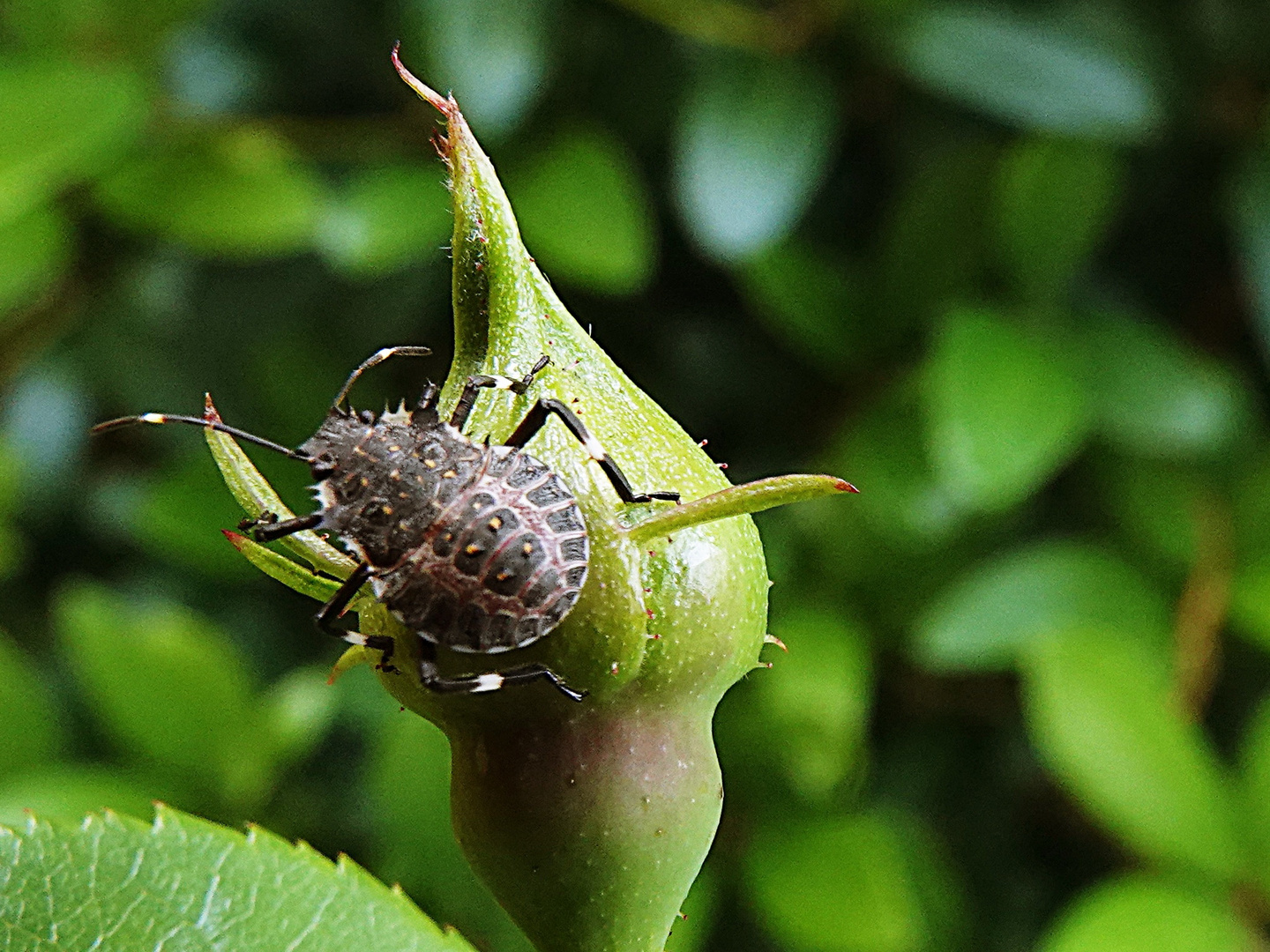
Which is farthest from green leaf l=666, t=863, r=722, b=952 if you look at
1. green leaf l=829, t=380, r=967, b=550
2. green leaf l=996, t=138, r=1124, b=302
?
green leaf l=996, t=138, r=1124, b=302

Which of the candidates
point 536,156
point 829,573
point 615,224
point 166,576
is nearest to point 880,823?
point 829,573

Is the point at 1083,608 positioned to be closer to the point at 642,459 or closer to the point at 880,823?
the point at 880,823

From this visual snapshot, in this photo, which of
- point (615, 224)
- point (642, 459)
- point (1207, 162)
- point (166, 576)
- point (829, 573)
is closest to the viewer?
point (642, 459)

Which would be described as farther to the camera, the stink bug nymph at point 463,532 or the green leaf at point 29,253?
the green leaf at point 29,253

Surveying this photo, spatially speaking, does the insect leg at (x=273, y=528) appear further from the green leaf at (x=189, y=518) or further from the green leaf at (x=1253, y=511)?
the green leaf at (x=1253, y=511)

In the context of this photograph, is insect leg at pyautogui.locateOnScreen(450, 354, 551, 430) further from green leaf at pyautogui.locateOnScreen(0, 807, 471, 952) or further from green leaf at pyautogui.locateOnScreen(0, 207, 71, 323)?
green leaf at pyautogui.locateOnScreen(0, 207, 71, 323)

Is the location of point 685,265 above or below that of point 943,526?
above

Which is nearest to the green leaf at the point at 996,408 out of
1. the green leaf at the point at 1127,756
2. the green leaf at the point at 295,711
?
the green leaf at the point at 1127,756
